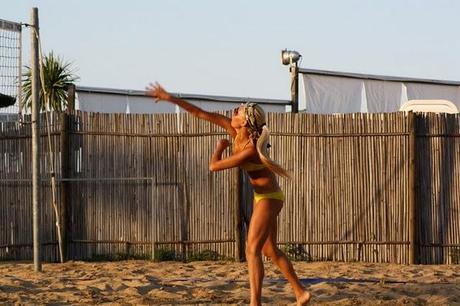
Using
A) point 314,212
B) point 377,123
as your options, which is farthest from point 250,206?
point 377,123

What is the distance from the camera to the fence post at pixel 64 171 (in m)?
16.6

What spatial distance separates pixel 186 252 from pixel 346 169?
2.76 meters

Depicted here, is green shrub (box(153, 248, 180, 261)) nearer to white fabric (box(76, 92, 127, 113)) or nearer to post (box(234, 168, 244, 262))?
post (box(234, 168, 244, 262))

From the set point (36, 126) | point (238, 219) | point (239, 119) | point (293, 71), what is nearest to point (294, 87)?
point (293, 71)

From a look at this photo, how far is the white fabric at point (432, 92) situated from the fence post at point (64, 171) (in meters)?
7.13

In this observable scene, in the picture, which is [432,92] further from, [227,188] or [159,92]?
[159,92]

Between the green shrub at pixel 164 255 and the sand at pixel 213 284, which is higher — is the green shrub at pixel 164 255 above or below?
above

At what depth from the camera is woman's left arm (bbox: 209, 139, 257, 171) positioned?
31.2 feet

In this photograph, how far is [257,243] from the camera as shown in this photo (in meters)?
9.57

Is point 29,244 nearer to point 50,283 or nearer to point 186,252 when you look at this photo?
point 186,252

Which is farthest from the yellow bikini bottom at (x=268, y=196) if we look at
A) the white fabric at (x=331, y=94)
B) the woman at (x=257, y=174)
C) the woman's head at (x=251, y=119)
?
the white fabric at (x=331, y=94)

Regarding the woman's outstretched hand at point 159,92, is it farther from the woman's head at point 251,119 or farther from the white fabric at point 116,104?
the white fabric at point 116,104

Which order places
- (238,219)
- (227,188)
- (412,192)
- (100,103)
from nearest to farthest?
(412,192)
(238,219)
(227,188)
(100,103)

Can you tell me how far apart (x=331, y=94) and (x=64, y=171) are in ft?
18.3
